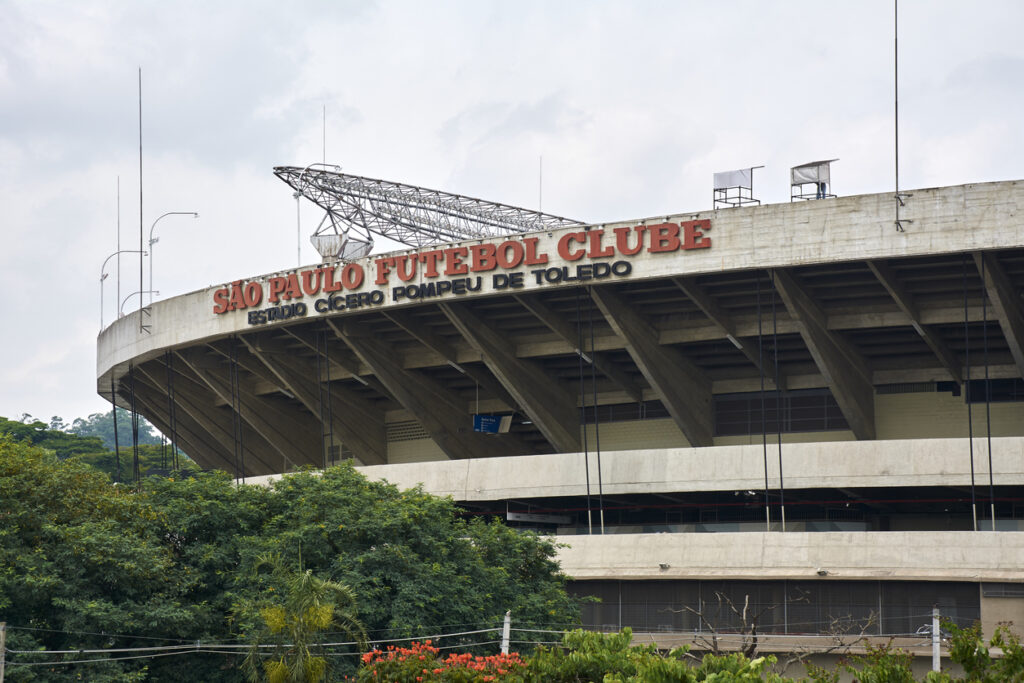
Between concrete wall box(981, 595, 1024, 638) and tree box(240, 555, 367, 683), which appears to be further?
concrete wall box(981, 595, 1024, 638)

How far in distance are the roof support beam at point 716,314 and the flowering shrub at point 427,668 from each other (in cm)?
1731

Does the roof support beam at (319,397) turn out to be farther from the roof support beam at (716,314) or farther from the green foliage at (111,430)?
the green foliage at (111,430)

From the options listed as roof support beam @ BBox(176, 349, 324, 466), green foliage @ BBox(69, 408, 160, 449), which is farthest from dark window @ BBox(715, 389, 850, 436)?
green foliage @ BBox(69, 408, 160, 449)

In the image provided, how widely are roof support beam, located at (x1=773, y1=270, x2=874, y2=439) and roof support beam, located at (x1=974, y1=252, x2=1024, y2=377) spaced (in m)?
4.91

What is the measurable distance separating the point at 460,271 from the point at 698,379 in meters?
9.90

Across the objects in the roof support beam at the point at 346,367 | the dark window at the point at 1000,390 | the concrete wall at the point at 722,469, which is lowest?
the concrete wall at the point at 722,469

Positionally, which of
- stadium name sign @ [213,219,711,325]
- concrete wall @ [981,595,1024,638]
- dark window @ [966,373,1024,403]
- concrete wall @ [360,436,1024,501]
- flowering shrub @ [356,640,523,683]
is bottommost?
concrete wall @ [981,595,1024,638]

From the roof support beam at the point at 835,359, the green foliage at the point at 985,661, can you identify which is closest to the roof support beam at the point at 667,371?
the roof support beam at the point at 835,359

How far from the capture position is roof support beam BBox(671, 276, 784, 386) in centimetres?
3934

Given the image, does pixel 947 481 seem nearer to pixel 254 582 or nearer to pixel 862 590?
pixel 862 590

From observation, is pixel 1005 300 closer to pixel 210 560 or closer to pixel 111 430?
pixel 210 560

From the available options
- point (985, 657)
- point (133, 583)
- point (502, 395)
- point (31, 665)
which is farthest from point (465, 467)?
point (985, 657)

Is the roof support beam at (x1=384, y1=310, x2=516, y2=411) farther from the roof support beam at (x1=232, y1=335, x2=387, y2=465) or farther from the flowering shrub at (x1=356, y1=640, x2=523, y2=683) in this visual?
the flowering shrub at (x1=356, y1=640, x2=523, y2=683)

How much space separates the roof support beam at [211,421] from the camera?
187 feet
